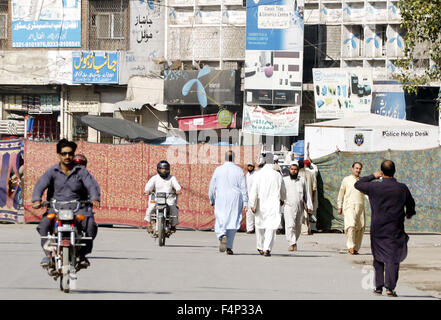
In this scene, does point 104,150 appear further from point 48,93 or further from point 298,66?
point 48,93

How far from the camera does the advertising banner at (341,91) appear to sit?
3509 centimetres

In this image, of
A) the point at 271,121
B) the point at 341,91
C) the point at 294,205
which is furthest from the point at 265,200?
the point at 271,121

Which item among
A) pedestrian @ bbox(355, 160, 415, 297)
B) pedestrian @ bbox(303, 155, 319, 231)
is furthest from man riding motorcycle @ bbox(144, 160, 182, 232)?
pedestrian @ bbox(355, 160, 415, 297)

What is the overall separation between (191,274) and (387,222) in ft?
9.56

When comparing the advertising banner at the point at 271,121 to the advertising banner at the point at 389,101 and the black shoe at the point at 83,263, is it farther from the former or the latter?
the black shoe at the point at 83,263

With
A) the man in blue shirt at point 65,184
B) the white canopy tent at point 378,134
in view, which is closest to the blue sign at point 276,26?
the white canopy tent at point 378,134

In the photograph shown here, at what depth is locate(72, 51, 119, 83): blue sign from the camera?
38.0 meters

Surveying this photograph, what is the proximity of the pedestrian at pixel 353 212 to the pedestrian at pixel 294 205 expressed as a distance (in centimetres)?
85

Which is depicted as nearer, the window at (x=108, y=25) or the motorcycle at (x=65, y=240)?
the motorcycle at (x=65, y=240)

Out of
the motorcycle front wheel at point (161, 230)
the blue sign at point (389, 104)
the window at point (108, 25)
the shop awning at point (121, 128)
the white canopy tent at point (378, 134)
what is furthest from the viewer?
the window at point (108, 25)

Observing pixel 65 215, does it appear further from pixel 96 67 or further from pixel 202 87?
pixel 96 67

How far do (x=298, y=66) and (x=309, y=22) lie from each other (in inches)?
91.7

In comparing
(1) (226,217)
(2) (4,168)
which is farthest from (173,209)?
(2) (4,168)

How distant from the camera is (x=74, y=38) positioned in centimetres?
3853
